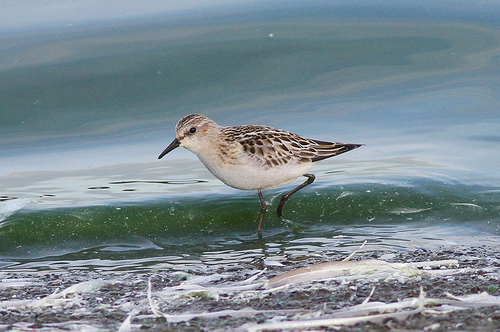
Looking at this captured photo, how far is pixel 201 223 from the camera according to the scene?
7.45 meters

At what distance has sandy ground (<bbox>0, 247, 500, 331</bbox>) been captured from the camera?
3.89 meters

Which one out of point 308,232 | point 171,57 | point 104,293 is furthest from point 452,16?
point 104,293

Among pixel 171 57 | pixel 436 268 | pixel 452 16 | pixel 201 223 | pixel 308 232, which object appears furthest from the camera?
pixel 452 16

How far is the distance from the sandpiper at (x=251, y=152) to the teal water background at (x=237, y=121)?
1.75ft

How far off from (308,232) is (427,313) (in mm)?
3057

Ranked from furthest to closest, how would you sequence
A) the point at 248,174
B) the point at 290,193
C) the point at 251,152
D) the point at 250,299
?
1. the point at 290,193
2. the point at 251,152
3. the point at 248,174
4. the point at 250,299

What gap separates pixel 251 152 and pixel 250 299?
108 inches

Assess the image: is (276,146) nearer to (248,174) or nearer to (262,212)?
(248,174)

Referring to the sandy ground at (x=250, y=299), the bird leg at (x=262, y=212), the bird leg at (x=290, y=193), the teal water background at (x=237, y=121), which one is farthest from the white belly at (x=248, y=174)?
the sandy ground at (x=250, y=299)

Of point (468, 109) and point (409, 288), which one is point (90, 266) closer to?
point (409, 288)

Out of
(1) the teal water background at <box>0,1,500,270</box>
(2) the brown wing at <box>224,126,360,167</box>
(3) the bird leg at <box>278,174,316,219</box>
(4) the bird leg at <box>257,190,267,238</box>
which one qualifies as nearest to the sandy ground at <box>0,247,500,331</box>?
(1) the teal water background at <box>0,1,500,270</box>

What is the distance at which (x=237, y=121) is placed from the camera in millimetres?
10359

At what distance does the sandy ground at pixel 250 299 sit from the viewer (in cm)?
389

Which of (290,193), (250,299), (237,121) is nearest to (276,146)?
(290,193)
